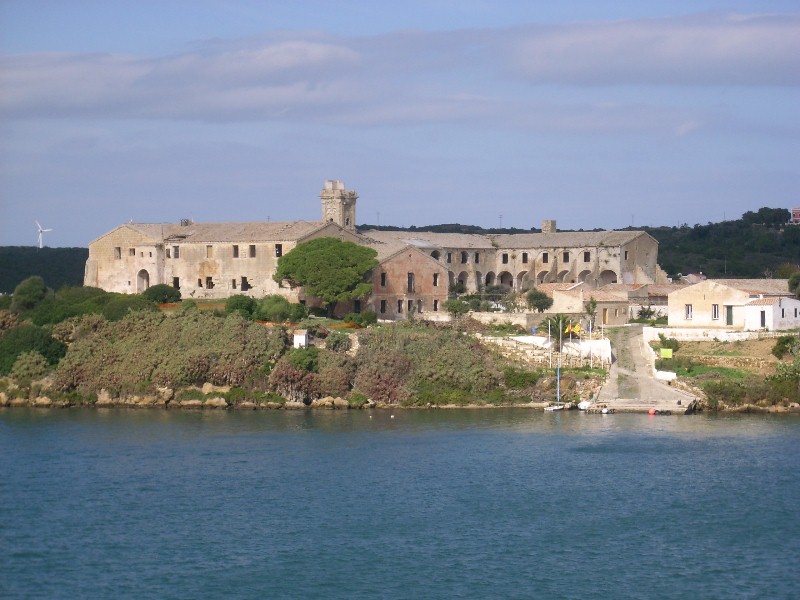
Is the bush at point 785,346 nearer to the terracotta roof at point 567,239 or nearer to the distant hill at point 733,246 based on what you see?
the terracotta roof at point 567,239

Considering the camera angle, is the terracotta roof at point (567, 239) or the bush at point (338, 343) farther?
the terracotta roof at point (567, 239)

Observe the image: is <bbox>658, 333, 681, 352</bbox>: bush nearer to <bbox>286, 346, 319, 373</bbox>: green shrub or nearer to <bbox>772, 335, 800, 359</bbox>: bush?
<bbox>772, 335, 800, 359</bbox>: bush

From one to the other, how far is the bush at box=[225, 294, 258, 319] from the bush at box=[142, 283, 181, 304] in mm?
5104

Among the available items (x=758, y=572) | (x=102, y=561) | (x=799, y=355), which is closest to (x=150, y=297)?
(x=799, y=355)

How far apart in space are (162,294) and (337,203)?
11468 millimetres

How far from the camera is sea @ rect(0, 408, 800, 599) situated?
28.0m

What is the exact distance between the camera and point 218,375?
49594 mm

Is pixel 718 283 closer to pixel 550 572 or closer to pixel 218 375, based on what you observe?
pixel 218 375

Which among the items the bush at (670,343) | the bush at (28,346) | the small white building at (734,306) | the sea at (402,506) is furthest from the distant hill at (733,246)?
the bush at (28,346)

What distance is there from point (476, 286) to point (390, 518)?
37.5m

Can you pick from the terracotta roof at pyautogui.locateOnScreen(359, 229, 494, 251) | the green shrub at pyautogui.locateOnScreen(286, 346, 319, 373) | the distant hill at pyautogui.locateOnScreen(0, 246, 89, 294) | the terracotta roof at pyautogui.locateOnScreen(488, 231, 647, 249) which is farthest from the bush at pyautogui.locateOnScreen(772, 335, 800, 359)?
the distant hill at pyautogui.locateOnScreen(0, 246, 89, 294)

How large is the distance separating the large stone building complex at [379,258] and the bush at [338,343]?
340 inches

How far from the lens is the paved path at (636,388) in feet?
150

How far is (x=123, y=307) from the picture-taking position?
182 feet
